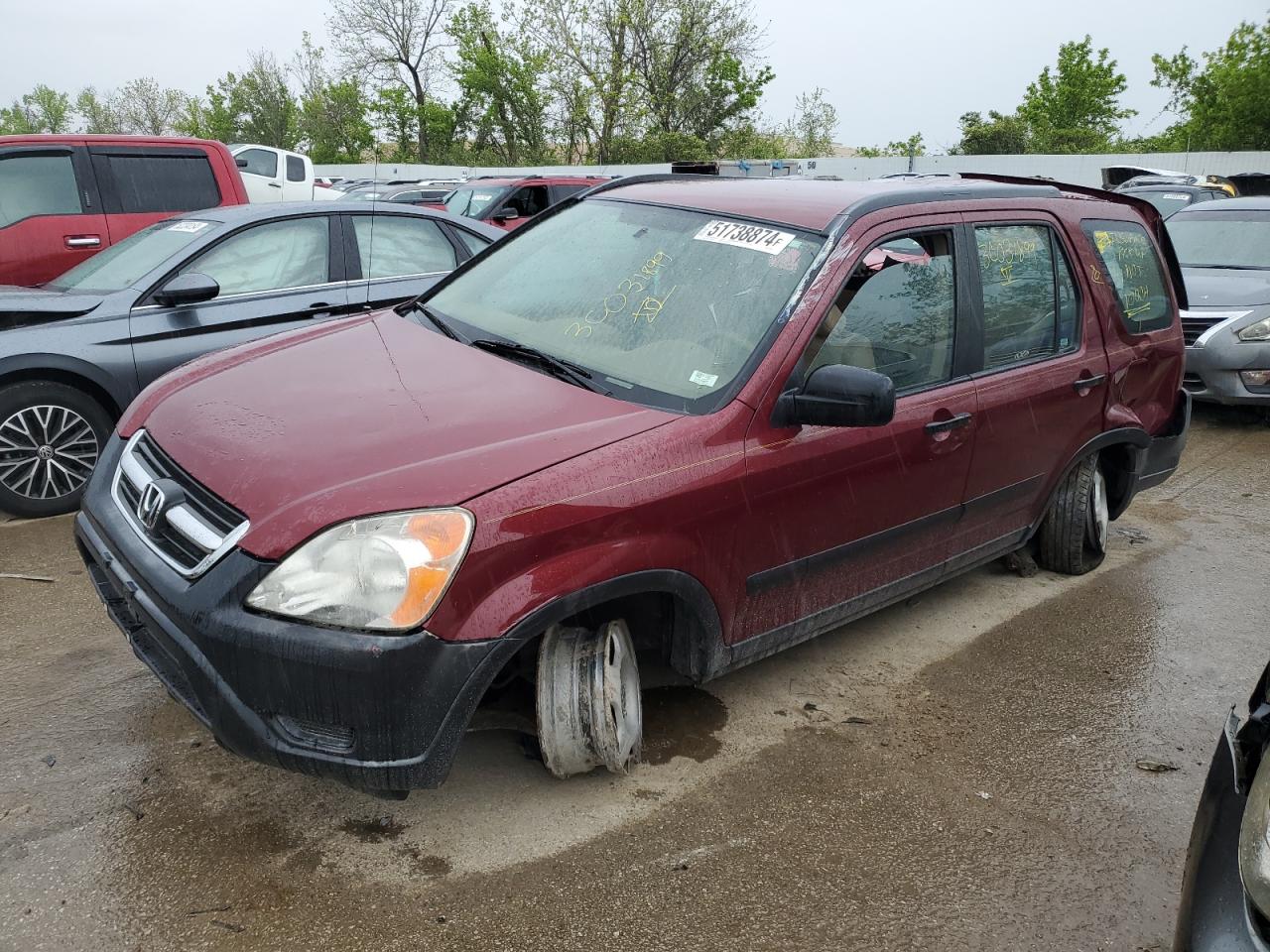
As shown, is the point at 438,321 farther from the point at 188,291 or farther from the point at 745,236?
the point at 188,291

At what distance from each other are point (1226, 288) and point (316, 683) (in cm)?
820

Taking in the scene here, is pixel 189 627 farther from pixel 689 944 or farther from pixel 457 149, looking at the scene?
pixel 457 149

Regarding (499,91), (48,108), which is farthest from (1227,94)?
(48,108)

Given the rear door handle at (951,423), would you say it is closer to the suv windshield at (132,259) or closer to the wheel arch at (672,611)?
the wheel arch at (672,611)

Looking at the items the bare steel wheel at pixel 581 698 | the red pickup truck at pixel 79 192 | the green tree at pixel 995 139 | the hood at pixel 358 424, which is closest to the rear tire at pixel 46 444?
the hood at pixel 358 424

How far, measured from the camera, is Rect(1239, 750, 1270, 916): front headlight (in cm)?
159

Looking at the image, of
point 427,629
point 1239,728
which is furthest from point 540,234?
point 1239,728

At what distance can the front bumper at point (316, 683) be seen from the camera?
2.27 metres

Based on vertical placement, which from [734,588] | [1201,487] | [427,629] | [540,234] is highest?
[540,234]

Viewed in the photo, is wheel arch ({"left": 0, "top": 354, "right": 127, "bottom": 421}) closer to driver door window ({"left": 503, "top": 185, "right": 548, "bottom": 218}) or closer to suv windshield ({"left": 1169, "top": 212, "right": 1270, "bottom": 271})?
suv windshield ({"left": 1169, "top": 212, "right": 1270, "bottom": 271})

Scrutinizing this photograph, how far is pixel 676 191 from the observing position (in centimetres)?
382

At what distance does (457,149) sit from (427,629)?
2047 inches

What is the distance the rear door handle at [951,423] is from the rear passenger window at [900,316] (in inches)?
5.5

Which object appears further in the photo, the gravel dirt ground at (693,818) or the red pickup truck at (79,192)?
the red pickup truck at (79,192)
